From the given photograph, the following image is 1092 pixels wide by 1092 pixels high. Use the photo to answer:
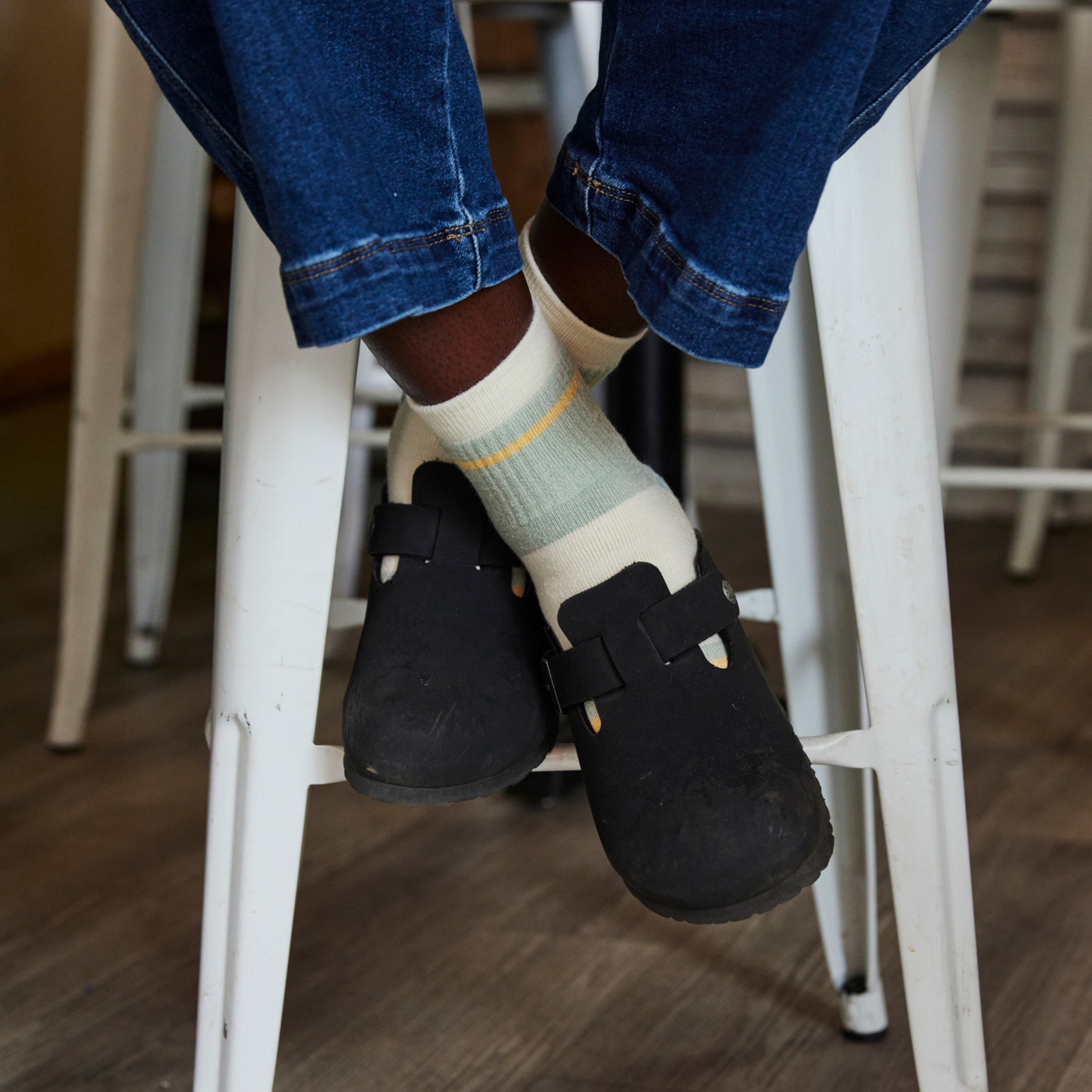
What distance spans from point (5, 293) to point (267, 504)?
2882 mm

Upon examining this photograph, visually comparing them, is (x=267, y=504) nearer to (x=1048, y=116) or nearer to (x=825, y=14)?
(x=825, y=14)

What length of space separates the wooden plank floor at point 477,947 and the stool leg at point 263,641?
119 mm

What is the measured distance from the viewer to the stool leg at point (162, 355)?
1.22 meters

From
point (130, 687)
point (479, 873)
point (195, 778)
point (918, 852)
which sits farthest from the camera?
point (130, 687)

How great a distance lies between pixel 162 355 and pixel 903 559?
3.17 feet

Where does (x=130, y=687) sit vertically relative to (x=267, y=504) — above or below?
below

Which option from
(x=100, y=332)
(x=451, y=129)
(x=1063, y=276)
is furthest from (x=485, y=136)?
(x=1063, y=276)

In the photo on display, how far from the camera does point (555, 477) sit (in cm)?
48

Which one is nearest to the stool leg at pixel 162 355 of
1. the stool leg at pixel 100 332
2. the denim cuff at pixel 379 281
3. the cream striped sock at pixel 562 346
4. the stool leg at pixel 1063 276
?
the stool leg at pixel 100 332

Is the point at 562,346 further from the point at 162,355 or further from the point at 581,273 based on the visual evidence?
the point at 162,355

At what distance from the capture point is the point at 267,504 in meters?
0.49

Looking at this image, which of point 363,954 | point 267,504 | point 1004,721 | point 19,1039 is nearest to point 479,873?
point 363,954

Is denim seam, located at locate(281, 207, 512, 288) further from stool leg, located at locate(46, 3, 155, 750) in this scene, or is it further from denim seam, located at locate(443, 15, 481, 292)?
stool leg, located at locate(46, 3, 155, 750)

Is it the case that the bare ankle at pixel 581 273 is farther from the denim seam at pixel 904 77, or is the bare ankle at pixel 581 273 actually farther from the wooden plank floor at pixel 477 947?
the wooden plank floor at pixel 477 947
